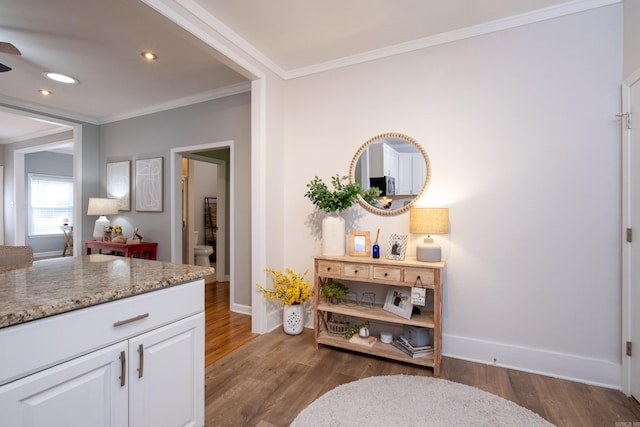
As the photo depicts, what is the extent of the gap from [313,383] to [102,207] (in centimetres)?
391

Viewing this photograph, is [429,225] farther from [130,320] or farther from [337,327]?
[130,320]

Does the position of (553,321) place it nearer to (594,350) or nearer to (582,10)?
(594,350)

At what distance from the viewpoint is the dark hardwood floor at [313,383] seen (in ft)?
5.77

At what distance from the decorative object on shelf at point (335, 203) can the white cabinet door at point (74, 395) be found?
5.70ft

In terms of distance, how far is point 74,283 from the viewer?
48.0 inches

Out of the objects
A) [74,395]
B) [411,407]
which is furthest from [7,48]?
[411,407]

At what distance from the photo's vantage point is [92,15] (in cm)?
224

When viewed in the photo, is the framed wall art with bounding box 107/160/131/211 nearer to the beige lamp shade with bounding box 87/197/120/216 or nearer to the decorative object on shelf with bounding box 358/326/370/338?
the beige lamp shade with bounding box 87/197/120/216

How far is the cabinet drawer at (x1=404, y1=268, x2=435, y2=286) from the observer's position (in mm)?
2198

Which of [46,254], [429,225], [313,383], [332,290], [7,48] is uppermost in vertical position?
[7,48]

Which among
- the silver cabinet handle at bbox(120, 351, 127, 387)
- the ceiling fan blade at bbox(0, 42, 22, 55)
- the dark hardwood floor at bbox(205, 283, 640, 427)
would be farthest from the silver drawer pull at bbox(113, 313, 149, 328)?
the ceiling fan blade at bbox(0, 42, 22, 55)

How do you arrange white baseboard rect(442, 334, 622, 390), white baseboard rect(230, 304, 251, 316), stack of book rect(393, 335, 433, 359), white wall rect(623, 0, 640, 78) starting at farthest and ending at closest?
white baseboard rect(230, 304, 251, 316) → stack of book rect(393, 335, 433, 359) → white baseboard rect(442, 334, 622, 390) → white wall rect(623, 0, 640, 78)

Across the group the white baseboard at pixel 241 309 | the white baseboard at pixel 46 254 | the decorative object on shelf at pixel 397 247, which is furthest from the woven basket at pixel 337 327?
the white baseboard at pixel 46 254

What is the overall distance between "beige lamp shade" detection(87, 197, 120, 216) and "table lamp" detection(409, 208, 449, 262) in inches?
166
